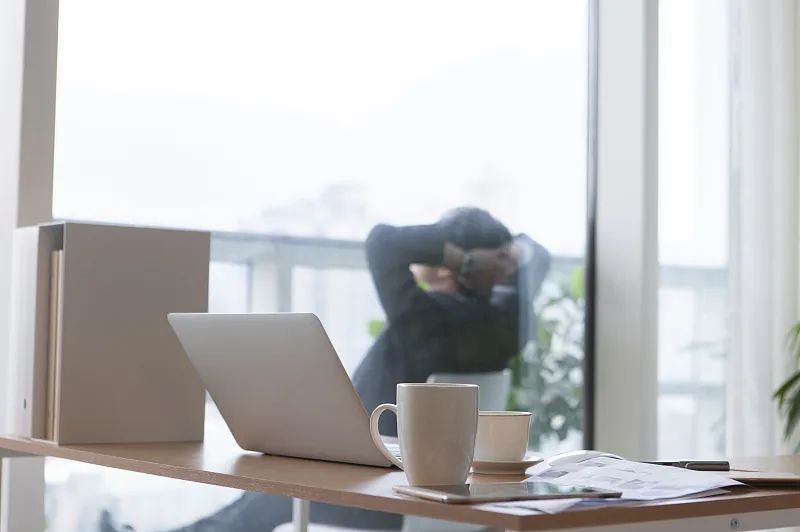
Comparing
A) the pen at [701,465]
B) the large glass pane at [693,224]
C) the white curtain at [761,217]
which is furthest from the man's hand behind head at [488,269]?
the pen at [701,465]

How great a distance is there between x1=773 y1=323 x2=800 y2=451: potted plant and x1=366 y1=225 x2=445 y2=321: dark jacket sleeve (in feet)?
3.40

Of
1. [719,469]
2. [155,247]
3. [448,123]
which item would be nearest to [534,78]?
[448,123]

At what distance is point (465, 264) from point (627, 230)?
0.53 m

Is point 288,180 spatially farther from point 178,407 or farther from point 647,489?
point 647,489

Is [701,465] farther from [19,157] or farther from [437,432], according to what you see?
[19,157]

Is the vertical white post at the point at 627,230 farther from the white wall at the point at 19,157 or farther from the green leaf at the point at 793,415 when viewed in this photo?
the white wall at the point at 19,157

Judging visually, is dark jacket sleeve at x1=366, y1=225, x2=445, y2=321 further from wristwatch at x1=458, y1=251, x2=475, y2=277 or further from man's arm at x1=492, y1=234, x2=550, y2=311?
man's arm at x1=492, y1=234, x2=550, y2=311

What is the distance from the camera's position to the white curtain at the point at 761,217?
3.45 metres

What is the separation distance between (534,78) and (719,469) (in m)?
2.02

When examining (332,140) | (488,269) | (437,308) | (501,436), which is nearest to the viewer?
(501,436)

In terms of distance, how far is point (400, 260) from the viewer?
289 cm

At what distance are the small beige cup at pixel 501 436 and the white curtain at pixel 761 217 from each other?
2.30 metres

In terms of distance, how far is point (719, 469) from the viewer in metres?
1.35

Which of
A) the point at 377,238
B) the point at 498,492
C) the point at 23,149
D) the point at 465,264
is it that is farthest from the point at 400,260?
the point at 498,492
